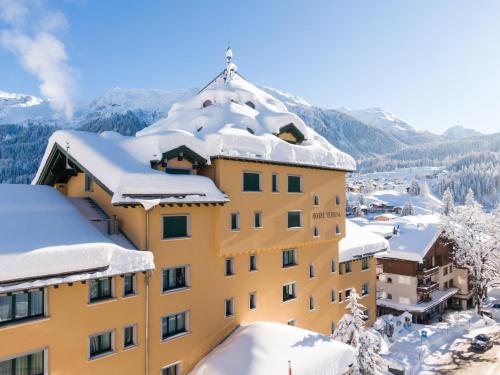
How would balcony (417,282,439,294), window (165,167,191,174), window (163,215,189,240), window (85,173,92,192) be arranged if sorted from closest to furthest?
window (163,215,189,240)
window (165,167,191,174)
window (85,173,92,192)
balcony (417,282,439,294)

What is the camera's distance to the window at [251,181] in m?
24.7

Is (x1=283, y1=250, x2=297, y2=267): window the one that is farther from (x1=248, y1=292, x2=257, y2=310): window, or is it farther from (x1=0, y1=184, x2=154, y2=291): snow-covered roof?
(x1=0, y1=184, x2=154, y2=291): snow-covered roof

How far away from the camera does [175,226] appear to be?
21172 mm

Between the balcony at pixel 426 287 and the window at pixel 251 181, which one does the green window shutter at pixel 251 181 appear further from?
the balcony at pixel 426 287

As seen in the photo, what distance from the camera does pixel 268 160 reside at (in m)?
25.1

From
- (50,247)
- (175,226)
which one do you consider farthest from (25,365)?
(175,226)

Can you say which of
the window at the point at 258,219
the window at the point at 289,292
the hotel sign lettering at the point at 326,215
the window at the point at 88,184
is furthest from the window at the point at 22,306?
the hotel sign lettering at the point at 326,215

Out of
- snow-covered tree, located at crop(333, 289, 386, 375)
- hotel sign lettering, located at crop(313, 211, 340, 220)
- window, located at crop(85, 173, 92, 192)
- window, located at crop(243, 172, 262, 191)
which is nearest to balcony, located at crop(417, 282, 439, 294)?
hotel sign lettering, located at crop(313, 211, 340, 220)

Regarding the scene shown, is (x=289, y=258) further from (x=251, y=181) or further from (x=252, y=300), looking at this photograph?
(x=251, y=181)

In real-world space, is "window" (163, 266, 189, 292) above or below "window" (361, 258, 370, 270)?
above

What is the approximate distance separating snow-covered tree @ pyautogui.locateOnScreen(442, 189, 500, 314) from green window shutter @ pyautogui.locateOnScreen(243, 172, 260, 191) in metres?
41.9

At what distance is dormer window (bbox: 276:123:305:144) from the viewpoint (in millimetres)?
28500

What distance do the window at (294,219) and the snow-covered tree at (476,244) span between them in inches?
1437

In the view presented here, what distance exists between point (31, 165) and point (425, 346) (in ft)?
704
